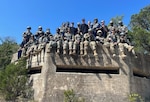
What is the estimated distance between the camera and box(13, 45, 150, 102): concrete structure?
12539 mm

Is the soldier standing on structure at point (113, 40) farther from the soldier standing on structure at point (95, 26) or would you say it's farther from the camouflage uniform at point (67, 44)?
the camouflage uniform at point (67, 44)

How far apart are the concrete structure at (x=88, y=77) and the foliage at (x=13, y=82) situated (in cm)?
87

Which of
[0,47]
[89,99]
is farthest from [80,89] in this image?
[0,47]

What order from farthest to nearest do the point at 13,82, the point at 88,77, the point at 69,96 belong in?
the point at 88,77, the point at 13,82, the point at 69,96

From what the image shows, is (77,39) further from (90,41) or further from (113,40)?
(113,40)

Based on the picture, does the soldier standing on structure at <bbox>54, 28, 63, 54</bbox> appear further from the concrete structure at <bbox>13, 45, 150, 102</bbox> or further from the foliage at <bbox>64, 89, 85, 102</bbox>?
the foliage at <bbox>64, 89, 85, 102</bbox>

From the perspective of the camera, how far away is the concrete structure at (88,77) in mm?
12539

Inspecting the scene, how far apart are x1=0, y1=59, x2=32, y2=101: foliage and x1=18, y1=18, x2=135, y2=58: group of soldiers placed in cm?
179

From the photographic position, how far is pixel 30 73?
1430cm

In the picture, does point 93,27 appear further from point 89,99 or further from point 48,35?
point 89,99

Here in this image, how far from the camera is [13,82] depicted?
1205 centimetres

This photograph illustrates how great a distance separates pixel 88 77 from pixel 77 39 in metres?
Answer: 2.34

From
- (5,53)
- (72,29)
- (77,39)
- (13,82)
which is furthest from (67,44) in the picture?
(5,53)

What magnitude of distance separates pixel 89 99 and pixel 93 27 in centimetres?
476
